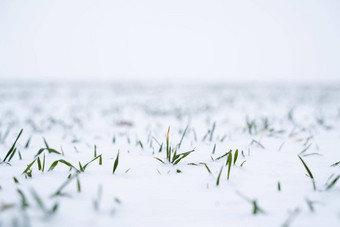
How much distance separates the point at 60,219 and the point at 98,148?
105 centimetres

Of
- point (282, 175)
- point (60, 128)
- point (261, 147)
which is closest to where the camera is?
point (282, 175)

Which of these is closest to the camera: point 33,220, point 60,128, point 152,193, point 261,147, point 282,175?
point 33,220

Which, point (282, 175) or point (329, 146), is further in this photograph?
point (329, 146)

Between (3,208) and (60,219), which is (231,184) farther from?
(3,208)

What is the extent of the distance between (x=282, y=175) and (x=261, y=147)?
0.59 m

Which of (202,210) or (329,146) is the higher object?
(329,146)

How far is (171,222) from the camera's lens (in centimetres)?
76

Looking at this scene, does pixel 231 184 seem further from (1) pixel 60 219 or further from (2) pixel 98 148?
(2) pixel 98 148

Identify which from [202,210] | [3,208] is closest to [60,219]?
[3,208]

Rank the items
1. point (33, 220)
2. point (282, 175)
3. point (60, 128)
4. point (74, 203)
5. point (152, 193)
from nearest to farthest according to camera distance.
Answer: point (33, 220) < point (74, 203) < point (152, 193) < point (282, 175) < point (60, 128)

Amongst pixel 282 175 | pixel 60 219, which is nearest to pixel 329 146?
pixel 282 175

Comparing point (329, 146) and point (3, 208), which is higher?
point (329, 146)

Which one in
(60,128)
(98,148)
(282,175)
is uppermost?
(60,128)

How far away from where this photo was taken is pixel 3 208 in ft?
2.42
